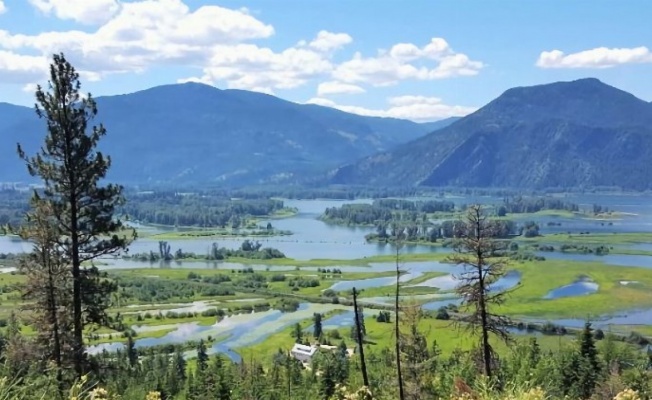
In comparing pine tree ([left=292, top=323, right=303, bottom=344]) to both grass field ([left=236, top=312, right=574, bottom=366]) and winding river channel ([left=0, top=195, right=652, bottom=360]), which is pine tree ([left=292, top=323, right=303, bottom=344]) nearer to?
grass field ([left=236, top=312, right=574, bottom=366])

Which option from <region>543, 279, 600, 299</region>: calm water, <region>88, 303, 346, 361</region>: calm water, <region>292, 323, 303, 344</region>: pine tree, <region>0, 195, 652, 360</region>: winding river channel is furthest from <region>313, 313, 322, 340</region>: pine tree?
<region>543, 279, 600, 299</region>: calm water

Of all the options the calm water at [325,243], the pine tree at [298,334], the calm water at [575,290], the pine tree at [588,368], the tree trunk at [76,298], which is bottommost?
the pine tree at [298,334]

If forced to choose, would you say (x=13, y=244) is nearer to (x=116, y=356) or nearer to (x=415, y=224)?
(x=415, y=224)

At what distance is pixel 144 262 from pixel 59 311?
110464 mm

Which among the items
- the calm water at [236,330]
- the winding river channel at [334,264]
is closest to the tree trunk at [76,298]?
the winding river channel at [334,264]

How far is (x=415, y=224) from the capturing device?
555 feet

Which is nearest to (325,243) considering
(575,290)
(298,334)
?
(575,290)

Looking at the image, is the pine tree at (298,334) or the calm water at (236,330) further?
the calm water at (236,330)

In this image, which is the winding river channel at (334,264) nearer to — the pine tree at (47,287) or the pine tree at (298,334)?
the pine tree at (298,334)

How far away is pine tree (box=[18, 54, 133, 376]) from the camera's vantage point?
17.5 m

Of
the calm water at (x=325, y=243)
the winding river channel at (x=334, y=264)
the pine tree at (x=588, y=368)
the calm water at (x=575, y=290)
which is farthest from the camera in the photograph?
the calm water at (x=325, y=243)

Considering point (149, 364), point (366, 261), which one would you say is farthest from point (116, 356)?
point (366, 261)

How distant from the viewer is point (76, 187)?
17.9m

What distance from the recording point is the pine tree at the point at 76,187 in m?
17.5
